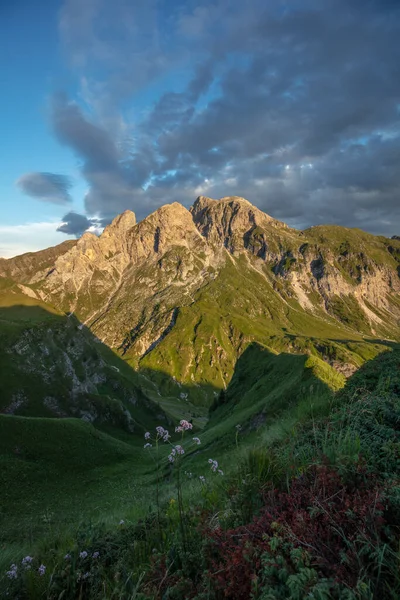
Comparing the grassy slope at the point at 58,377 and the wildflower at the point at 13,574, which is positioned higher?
the wildflower at the point at 13,574

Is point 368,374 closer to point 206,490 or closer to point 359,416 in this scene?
point 359,416

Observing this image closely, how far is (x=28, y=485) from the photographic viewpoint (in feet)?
131

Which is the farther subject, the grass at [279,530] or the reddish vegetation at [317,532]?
Answer: the reddish vegetation at [317,532]

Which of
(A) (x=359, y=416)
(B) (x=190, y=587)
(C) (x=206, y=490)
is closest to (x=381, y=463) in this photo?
(A) (x=359, y=416)

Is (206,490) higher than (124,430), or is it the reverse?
(206,490)

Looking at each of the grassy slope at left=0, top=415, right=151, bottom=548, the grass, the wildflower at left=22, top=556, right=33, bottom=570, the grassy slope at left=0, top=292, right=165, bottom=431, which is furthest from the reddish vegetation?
the grassy slope at left=0, top=292, right=165, bottom=431

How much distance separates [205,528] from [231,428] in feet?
124

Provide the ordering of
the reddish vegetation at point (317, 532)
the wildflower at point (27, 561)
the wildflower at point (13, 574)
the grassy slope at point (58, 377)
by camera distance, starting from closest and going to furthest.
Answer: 1. the reddish vegetation at point (317, 532)
2. the wildflower at point (13, 574)
3. the wildflower at point (27, 561)
4. the grassy slope at point (58, 377)

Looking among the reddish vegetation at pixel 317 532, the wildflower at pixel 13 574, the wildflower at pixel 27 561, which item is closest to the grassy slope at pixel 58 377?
the wildflower at pixel 27 561

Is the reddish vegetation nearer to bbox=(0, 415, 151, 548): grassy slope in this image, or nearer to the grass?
the grass

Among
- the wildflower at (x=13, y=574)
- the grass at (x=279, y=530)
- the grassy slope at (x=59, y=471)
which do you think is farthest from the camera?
the grassy slope at (x=59, y=471)

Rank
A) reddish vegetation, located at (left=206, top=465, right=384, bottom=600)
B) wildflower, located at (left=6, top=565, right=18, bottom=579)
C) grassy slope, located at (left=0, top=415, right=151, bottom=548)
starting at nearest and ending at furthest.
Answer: reddish vegetation, located at (left=206, top=465, right=384, bottom=600) → wildflower, located at (left=6, top=565, right=18, bottom=579) → grassy slope, located at (left=0, top=415, right=151, bottom=548)

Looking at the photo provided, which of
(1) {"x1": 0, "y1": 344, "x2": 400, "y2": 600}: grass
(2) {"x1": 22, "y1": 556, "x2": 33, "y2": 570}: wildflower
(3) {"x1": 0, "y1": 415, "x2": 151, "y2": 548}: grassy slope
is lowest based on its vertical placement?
(3) {"x1": 0, "y1": 415, "x2": 151, "y2": 548}: grassy slope

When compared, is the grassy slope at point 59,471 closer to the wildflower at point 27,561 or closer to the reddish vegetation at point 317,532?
the wildflower at point 27,561
